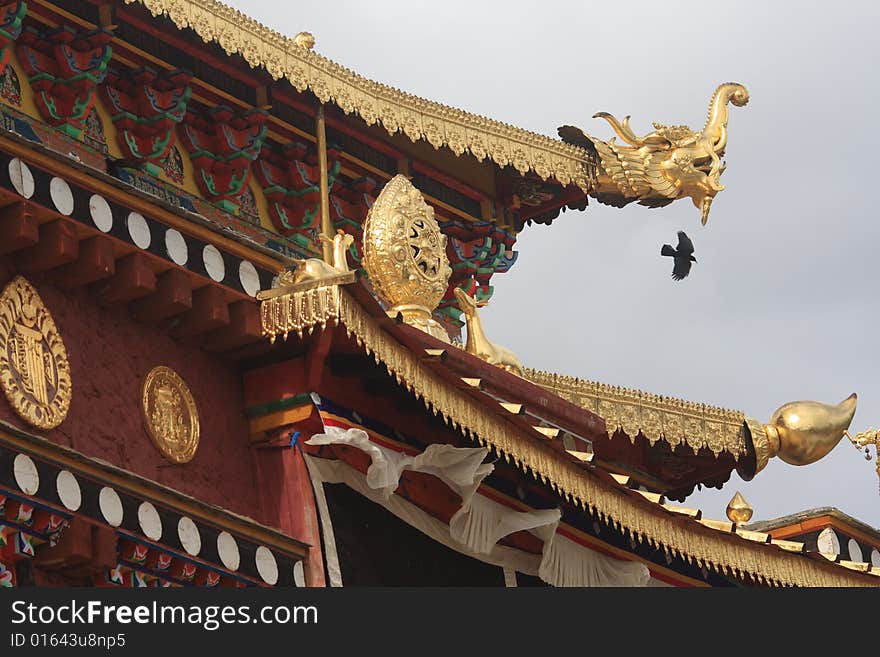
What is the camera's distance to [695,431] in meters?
14.7

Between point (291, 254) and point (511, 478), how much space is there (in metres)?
1.47

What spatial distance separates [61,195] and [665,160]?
214 inches

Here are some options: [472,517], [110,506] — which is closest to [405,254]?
[472,517]

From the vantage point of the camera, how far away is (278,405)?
1109 centimetres

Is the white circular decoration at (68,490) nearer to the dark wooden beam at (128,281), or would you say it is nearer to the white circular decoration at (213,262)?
the dark wooden beam at (128,281)

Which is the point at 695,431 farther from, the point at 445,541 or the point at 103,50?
the point at 103,50

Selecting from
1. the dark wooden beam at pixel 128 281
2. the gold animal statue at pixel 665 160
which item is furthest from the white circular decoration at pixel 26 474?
the gold animal statue at pixel 665 160

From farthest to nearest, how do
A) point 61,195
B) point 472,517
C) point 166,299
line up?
point 472,517
point 166,299
point 61,195

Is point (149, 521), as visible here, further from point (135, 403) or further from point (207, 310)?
point (207, 310)

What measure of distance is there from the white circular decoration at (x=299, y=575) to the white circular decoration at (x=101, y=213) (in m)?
1.59

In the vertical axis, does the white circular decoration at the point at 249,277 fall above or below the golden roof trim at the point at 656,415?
below

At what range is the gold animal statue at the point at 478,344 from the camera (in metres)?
13.0

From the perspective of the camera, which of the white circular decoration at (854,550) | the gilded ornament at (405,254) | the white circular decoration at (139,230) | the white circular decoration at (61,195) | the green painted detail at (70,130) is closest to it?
the white circular decoration at (61,195)

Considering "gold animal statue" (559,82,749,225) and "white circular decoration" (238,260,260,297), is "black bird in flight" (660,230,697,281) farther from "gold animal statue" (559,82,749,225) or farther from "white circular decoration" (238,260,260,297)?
"white circular decoration" (238,260,260,297)
